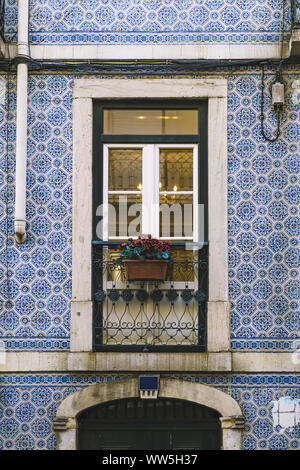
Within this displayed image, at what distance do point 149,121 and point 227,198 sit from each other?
1.15m

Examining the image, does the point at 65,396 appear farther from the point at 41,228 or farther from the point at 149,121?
the point at 149,121

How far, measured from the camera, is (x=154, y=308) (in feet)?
23.8

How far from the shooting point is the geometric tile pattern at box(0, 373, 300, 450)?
7102mm

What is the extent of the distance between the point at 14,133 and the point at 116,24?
5.04 feet

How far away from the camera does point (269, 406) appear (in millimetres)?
7113

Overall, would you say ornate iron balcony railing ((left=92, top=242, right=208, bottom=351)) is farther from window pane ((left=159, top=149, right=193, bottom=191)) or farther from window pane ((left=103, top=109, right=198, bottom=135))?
window pane ((left=103, top=109, right=198, bottom=135))

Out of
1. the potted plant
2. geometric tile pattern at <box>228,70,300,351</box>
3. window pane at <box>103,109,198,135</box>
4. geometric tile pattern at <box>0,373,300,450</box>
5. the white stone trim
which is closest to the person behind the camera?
the potted plant

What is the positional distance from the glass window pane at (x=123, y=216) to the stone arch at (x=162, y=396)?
1.50m

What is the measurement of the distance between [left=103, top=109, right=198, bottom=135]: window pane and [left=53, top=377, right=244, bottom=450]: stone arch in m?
2.52

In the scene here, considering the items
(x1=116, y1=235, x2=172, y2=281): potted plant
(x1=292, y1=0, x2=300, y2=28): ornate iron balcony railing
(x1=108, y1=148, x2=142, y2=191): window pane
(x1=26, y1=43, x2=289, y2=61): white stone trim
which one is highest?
(x1=292, y1=0, x2=300, y2=28): ornate iron balcony railing

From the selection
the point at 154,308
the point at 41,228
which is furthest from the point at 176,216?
the point at 41,228

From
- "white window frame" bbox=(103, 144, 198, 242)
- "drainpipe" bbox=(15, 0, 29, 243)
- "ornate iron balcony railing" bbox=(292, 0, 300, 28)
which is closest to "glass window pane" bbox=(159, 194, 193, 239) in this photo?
"white window frame" bbox=(103, 144, 198, 242)

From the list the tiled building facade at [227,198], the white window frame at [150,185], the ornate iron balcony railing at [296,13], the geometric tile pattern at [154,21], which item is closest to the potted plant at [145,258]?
the white window frame at [150,185]
